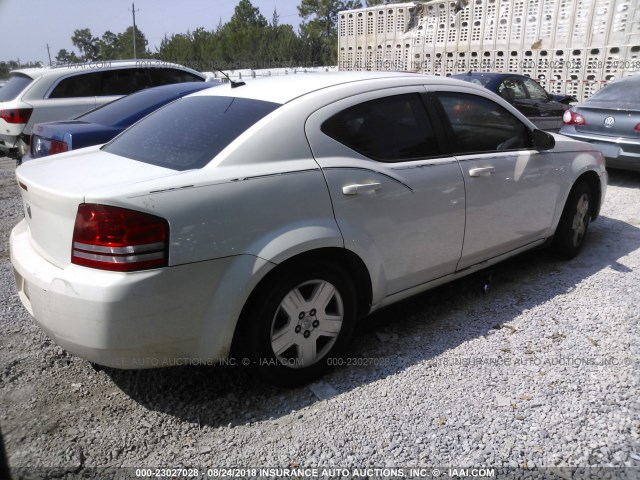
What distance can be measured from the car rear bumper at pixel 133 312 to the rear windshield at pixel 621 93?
691 cm

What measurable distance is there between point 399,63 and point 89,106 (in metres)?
18.2

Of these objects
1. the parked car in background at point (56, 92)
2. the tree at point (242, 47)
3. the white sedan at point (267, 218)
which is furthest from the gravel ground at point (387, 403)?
the tree at point (242, 47)

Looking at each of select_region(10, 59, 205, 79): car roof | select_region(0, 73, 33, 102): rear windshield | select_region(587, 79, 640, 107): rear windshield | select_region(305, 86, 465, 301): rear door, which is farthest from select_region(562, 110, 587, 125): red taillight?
select_region(0, 73, 33, 102): rear windshield

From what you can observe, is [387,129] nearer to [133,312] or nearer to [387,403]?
[387,403]

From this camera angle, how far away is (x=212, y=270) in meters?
2.28

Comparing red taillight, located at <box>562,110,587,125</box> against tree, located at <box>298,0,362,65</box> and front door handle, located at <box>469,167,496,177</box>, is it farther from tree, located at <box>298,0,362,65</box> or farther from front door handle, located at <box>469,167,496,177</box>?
tree, located at <box>298,0,362,65</box>

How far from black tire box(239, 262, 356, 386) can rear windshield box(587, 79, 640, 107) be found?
6.18 m

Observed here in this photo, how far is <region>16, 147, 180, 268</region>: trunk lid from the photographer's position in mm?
2264

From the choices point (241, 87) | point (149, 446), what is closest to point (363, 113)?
point (241, 87)

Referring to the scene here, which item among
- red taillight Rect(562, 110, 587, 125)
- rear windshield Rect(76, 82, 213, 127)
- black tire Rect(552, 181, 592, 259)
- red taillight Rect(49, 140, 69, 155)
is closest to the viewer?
black tire Rect(552, 181, 592, 259)

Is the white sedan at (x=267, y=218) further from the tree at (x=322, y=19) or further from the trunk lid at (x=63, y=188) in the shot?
the tree at (x=322, y=19)

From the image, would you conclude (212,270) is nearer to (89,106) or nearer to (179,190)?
(179,190)

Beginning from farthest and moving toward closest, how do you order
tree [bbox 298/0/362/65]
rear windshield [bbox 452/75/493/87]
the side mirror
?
tree [bbox 298/0/362/65], rear windshield [bbox 452/75/493/87], the side mirror

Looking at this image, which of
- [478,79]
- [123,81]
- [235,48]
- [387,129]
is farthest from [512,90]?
[235,48]
